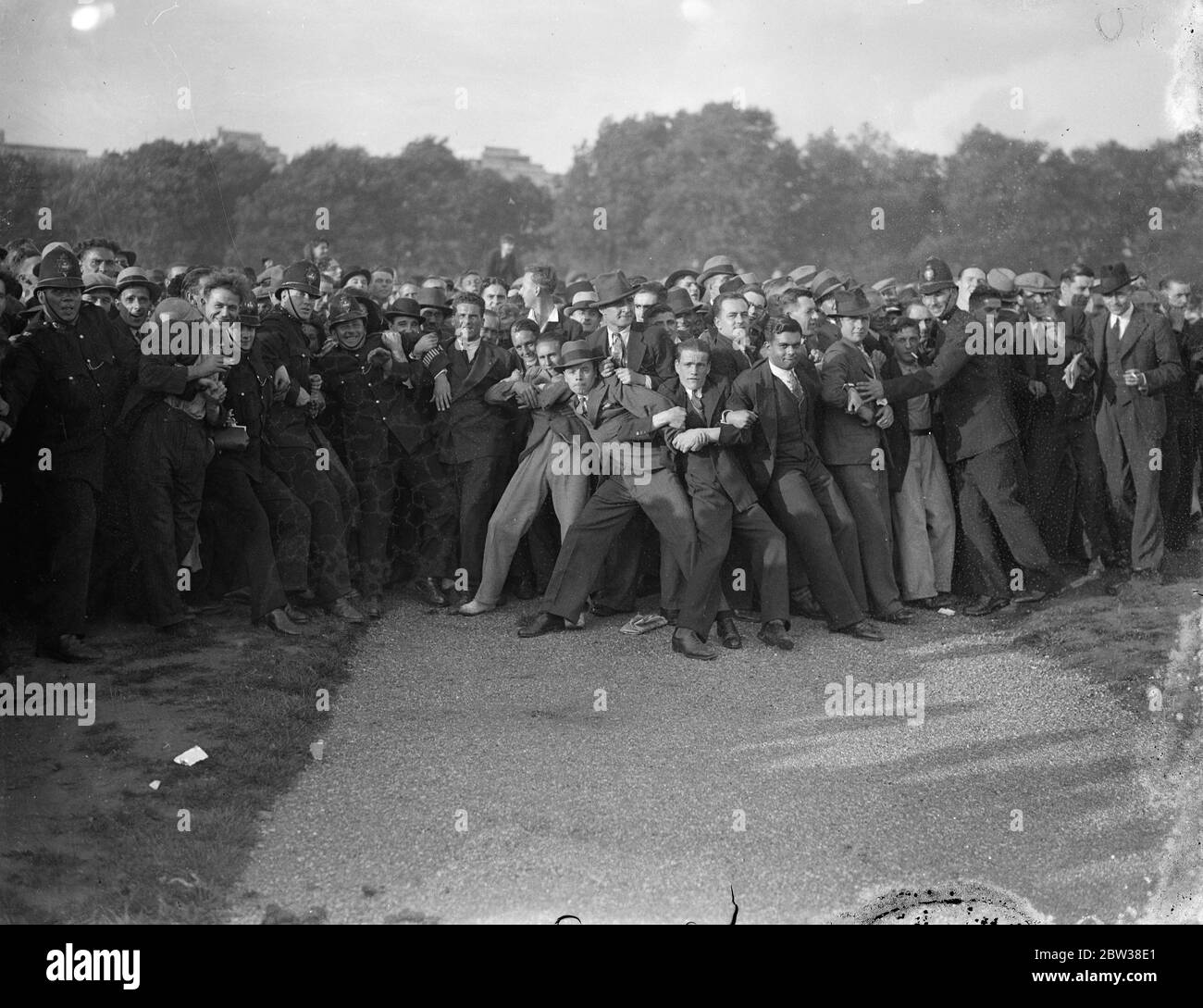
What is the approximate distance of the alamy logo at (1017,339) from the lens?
30.8ft

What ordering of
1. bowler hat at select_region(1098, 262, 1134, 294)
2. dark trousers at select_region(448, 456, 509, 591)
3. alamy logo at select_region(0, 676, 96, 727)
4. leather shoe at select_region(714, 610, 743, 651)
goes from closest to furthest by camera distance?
alamy logo at select_region(0, 676, 96, 727) → leather shoe at select_region(714, 610, 743, 651) → dark trousers at select_region(448, 456, 509, 591) → bowler hat at select_region(1098, 262, 1134, 294)

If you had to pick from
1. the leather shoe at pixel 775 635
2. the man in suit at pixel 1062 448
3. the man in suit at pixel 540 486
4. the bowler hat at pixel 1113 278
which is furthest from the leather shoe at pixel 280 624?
the bowler hat at pixel 1113 278

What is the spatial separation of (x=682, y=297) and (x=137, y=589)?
439 cm

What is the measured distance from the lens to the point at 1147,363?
9930 millimetres

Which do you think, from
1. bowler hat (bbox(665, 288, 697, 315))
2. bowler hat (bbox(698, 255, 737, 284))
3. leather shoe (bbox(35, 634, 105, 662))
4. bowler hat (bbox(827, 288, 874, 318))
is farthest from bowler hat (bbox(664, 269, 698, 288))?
leather shoe (bbox(35, 634, 105, 662))

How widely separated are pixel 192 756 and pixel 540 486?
3.40 metres

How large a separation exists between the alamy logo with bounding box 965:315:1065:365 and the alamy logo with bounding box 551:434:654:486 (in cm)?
274

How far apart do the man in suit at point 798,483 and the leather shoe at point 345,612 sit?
2.86 metres

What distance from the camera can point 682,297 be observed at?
946cm

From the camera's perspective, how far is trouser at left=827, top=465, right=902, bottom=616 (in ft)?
29.3

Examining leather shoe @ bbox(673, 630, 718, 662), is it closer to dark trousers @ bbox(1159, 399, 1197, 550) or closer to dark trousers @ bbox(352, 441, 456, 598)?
dark trousers @ bbox(352, 441, 456, 598)

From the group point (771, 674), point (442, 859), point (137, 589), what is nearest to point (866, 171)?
point (771, 674)

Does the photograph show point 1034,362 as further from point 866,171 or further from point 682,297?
point 866,171

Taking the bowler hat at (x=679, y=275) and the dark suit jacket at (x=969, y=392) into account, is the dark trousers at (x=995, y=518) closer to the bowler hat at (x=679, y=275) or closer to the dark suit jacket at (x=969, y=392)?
the dark suit jacket at (x=969, y=392)
